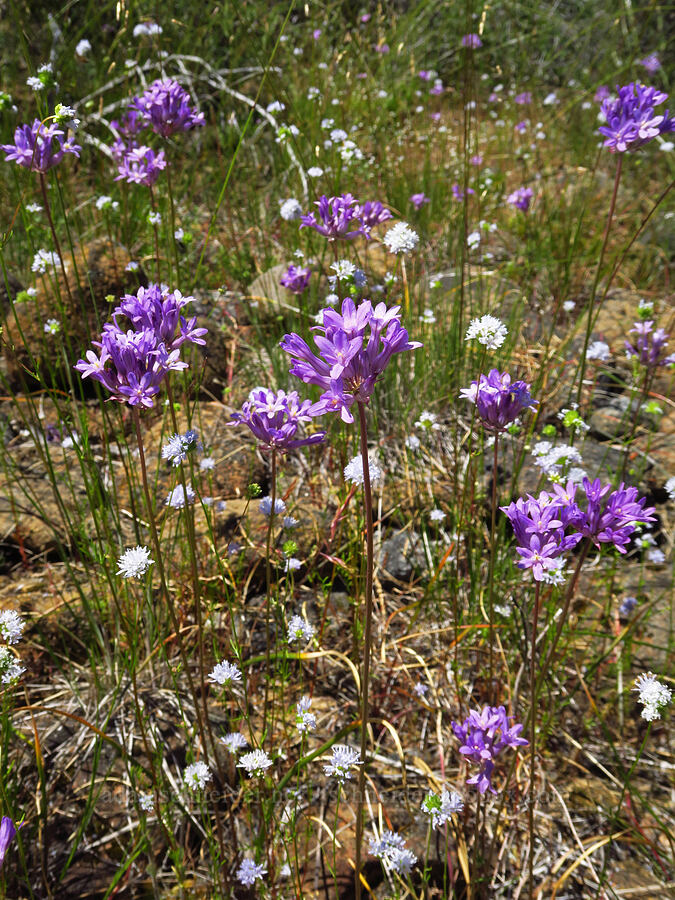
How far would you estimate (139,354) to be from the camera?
4.24 ft

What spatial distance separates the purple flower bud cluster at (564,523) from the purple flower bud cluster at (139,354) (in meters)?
0.80

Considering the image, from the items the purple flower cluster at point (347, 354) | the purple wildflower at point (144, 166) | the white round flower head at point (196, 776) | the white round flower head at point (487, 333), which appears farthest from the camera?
the purple wildflower at point (144, 166)

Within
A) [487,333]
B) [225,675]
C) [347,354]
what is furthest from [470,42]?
[225,675]

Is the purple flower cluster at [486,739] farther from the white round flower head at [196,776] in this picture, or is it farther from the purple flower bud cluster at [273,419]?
the purple flower bud cluster at [273,419]

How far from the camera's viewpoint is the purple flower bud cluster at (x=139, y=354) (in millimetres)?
1277

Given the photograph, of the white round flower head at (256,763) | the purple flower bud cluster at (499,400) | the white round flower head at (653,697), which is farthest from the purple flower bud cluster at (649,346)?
the white round flower head at (256,763)

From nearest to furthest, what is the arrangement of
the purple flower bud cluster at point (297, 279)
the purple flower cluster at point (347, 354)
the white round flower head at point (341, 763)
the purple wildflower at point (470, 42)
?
the purple flower cluster at point (347, 354)
the white round flower head at point (341, 763)
the purple wildflower at point (470, 42)
the purple flower bud cluster at point (297, 279)

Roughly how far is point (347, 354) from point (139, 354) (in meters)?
0.49

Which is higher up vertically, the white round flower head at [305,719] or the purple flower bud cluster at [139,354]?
the purple flower bud cluster at [139,354]

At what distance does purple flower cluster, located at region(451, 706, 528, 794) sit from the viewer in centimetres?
148

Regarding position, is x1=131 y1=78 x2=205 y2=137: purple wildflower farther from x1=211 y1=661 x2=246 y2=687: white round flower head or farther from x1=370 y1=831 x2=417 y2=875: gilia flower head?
x1=370 y1=831 x2=417 y2=875: gilia flower head

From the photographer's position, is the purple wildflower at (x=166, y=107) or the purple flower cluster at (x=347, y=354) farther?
the purple wildflower at (x=166, y=107)

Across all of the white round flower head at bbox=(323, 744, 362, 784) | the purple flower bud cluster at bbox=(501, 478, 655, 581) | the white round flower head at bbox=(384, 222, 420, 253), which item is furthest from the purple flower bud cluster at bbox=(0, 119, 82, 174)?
the white round flower head at bbox=(323, 744, 362, 784)

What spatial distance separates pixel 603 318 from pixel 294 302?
198cm
